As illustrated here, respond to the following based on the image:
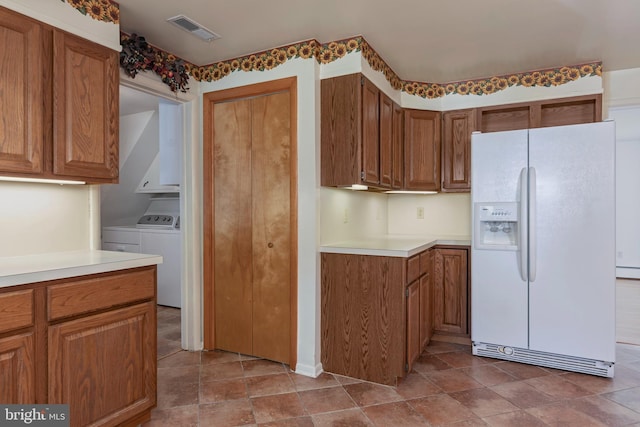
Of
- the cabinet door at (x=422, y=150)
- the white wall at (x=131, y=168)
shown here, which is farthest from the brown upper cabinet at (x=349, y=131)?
the white wall at (x=131, y=168)

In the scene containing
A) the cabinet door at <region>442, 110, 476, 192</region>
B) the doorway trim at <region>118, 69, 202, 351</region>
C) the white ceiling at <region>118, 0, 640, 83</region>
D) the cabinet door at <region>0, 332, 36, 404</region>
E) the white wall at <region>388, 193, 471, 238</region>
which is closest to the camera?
the cabinet door at <region>0, 332, 36, 404</region>

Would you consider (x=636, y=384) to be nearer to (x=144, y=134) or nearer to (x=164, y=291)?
(x=164, y=291)

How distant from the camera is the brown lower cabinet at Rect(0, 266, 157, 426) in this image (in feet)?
4.78

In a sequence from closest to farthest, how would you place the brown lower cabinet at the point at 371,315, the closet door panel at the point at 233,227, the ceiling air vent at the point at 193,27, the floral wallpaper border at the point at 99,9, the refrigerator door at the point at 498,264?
the floral wallpaper border at the point at 99,9 < the ceiling air vent at the point at 193,27 < the brown lower cabinet at the point at 371,315 < the refrigerator door at the point at 498,264 < the closet door panel at the point at 233,227

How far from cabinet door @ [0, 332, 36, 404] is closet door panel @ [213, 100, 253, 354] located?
1.54 metres

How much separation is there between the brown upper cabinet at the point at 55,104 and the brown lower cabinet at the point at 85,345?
0.60m

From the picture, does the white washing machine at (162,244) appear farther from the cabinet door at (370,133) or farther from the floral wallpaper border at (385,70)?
the cabinet door at (370,133)

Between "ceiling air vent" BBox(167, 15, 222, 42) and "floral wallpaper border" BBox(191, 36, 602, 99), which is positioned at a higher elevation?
"ceiling air vent" BBox(167, 15, 222, 42)

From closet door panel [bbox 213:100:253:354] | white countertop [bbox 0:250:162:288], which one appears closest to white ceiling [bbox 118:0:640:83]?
closet door panel [bbox 213:100:253:354]

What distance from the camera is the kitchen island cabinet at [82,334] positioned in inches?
57.3

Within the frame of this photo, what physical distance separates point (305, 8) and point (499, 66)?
181 centimetres

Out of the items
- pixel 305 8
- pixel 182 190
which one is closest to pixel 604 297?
pixel 305 8

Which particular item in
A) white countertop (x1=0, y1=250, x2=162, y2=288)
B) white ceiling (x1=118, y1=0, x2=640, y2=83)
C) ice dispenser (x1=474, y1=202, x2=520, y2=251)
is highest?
white ceiling (x1=118, y1=0, x2=640, y2=83)

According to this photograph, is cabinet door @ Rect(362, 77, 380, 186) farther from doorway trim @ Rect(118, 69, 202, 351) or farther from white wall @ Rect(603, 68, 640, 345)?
white wall @ Rect(603, 68, 640, 345)
